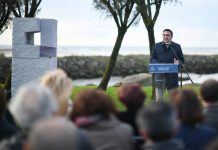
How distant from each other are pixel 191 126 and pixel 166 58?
7264 mm

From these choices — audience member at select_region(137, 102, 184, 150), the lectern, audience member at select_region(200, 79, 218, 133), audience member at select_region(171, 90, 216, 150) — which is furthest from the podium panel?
audience member at select_region(137, 102, 184, 150)

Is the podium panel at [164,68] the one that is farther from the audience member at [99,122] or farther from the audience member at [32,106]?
the audience member at [32,106]

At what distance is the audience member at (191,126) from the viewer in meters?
5.03

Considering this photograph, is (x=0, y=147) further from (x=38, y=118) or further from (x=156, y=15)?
(x=156, y=15)

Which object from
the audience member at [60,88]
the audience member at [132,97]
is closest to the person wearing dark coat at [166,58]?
the audience member at [132,97]

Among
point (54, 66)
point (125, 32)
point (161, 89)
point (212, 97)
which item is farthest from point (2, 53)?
point (212, 97)

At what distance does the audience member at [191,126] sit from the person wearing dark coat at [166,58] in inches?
274

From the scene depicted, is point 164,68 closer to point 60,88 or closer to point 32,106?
point 60,88

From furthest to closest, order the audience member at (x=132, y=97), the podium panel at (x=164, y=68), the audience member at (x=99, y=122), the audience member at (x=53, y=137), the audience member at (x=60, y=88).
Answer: the podium panel at (x=164, y=68)
the audience member at (x=132, y=97)
the audience member at (x=60, y=88)
the audience member at (x=99, y=122)
the audience member at (x=53, y=137)

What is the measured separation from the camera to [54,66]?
15336 mm

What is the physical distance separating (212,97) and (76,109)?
5.22 ft

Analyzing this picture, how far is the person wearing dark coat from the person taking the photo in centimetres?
1213

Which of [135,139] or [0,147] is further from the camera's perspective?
[135,139]

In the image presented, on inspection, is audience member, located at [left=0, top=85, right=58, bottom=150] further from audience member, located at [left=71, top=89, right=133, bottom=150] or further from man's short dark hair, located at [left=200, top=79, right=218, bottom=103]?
man's short dark hair, located at [left=200, top=79, right=218, bottom=103]
